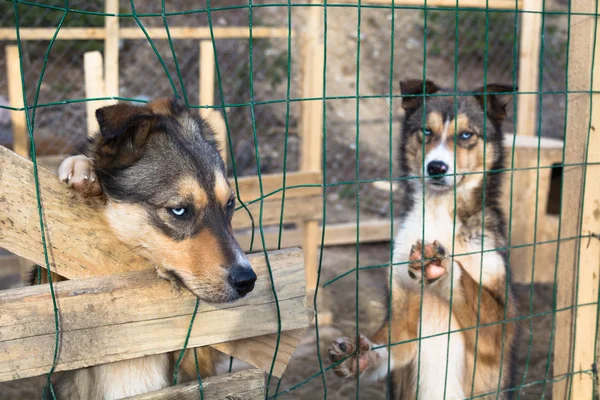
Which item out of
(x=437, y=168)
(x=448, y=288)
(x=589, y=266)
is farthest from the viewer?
(x=437, y=168)

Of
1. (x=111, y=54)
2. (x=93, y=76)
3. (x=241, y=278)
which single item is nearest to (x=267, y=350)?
(x=241, y=278)

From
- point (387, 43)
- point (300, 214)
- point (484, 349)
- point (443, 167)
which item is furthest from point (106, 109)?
point (387, 43)

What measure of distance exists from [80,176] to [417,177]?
1506 millimetres

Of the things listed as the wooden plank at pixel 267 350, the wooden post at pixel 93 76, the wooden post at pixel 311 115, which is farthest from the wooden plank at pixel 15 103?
the wooden plank at pixel 267 350

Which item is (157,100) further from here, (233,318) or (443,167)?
(443,167)

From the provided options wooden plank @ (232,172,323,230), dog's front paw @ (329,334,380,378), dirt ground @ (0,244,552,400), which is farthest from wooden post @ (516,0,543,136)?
dog's front paw @ (329,334,380,378)

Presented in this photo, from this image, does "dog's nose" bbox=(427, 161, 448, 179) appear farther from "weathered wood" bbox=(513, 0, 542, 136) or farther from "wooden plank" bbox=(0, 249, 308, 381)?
"weathered wood" bbox=(513, 0, 542, 136)

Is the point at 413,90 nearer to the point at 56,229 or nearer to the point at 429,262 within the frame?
the point at 429,262

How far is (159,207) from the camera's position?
2.51m

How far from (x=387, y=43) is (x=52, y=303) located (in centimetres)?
1222

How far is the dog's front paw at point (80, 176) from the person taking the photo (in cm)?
229

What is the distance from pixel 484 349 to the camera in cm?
377

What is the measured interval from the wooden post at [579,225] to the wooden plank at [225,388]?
2.09m

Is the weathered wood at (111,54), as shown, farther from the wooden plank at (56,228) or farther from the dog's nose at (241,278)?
the dog's nose at (241,278)
